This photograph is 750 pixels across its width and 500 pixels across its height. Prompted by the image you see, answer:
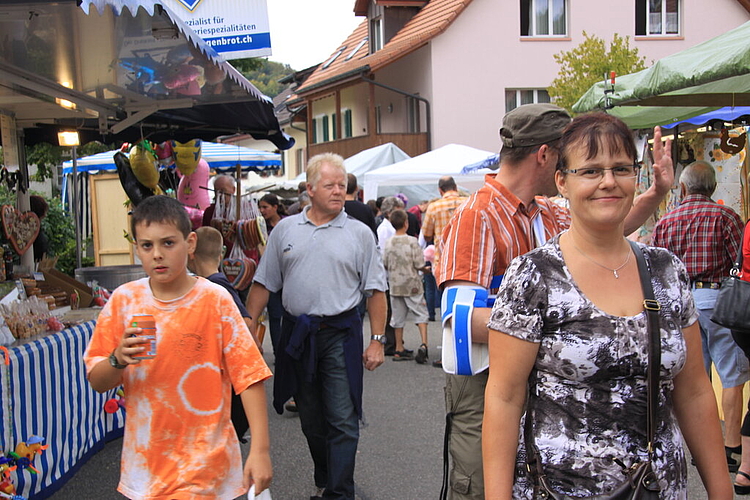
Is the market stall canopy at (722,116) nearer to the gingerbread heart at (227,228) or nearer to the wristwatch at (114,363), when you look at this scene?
the gingerbread heart at (227,228)

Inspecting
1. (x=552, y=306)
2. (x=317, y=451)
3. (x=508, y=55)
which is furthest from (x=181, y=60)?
(x=508, y=55)

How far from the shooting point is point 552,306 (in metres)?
2.16

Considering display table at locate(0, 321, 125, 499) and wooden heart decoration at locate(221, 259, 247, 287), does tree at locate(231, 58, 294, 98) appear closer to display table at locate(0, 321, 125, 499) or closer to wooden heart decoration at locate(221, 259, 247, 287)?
wooden heart decoration at locate(221, 259, 247, 287)

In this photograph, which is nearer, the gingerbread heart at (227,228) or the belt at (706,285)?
the belt at (706,285)

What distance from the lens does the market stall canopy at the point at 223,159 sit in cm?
1402

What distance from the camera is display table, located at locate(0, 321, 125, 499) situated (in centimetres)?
442

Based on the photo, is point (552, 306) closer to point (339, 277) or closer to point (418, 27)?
point (339, 277)

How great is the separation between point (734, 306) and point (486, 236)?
8.67 ft

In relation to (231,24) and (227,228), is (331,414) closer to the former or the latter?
(227,228)

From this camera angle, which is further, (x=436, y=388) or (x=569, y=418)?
(x=436, y=388)

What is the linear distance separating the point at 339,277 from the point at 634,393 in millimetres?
2790

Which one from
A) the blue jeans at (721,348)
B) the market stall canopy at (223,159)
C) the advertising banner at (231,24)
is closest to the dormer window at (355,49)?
the market stall canopy at (223,159)

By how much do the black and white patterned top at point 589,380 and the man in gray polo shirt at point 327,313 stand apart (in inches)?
101

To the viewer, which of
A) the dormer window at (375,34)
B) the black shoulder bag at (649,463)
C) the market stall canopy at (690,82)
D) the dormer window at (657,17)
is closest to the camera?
the black shoulder bag at (649,463)
